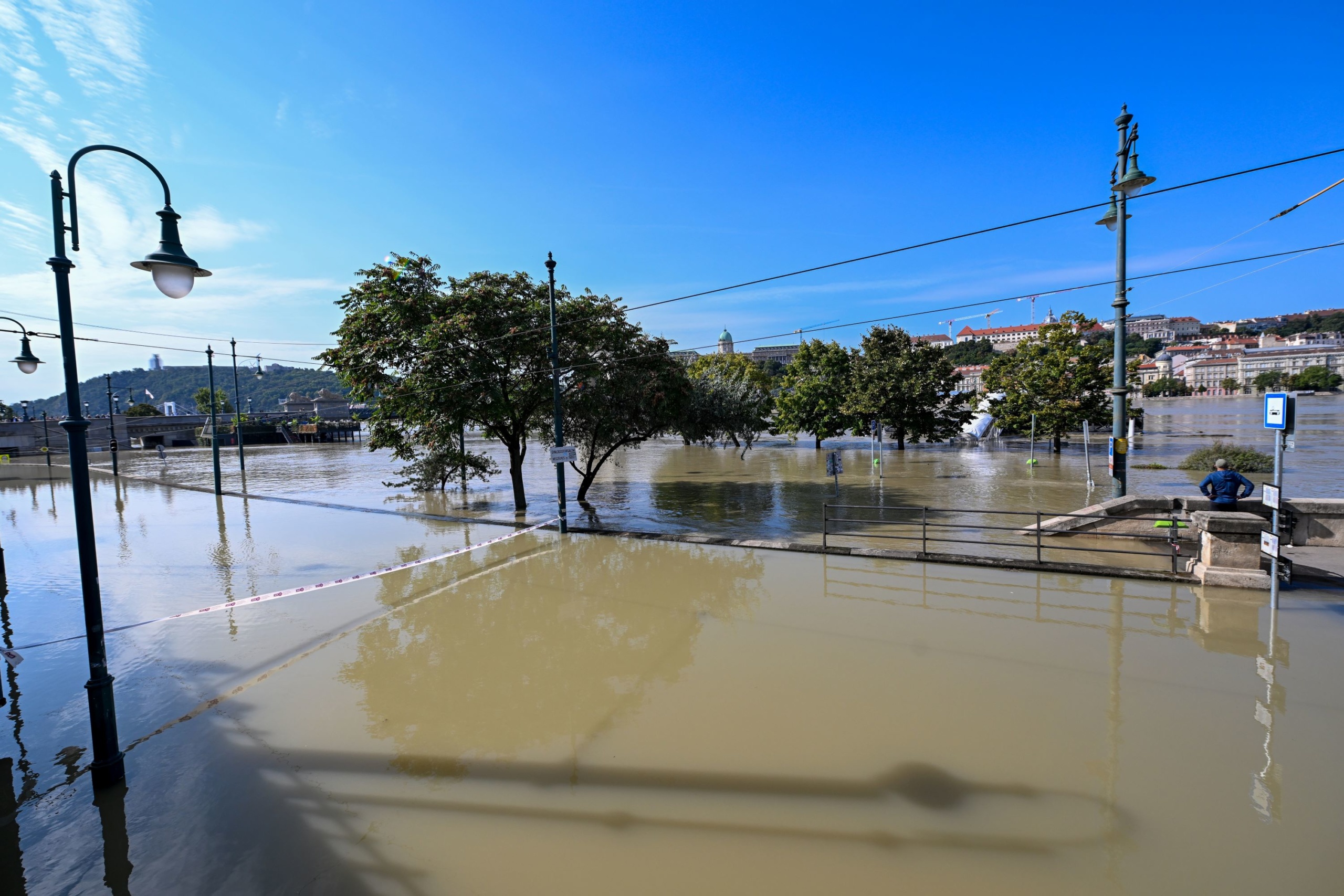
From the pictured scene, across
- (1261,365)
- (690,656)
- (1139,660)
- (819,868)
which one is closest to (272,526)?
(690,656)

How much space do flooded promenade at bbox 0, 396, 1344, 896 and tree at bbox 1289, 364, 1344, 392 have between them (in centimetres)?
15798

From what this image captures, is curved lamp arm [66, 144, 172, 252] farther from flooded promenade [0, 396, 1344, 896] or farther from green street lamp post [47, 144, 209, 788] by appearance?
flooded promenade [0, 396, 1344, 896]

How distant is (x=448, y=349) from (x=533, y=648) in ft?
37.4

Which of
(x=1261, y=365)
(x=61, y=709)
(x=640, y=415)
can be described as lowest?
(x=61, y=709)

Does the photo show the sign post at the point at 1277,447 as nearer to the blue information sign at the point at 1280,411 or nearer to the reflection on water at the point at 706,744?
the blue information sign at the point at 1280,411

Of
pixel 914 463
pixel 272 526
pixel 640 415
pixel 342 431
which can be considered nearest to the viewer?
pixel 272 526

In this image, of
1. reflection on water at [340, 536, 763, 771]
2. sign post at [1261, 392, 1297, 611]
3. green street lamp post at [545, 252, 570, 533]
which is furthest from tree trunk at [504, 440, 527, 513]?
sign post at [1261, 392, 1297, 611]

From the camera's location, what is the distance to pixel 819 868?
386cm

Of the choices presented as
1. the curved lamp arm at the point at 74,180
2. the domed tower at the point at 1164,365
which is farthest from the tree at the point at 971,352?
the curved lamp arm at the point at 74,180

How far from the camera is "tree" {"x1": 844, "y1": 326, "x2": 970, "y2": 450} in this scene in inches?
1421

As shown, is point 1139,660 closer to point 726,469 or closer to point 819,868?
point 819,868

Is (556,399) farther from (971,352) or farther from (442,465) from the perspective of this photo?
(971,352)

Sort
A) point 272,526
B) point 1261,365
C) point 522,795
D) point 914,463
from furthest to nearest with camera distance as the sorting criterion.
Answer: point 1261,365 → point 914,463 → point 272,526 → point 522,795

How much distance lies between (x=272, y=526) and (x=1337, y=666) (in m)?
21.9
